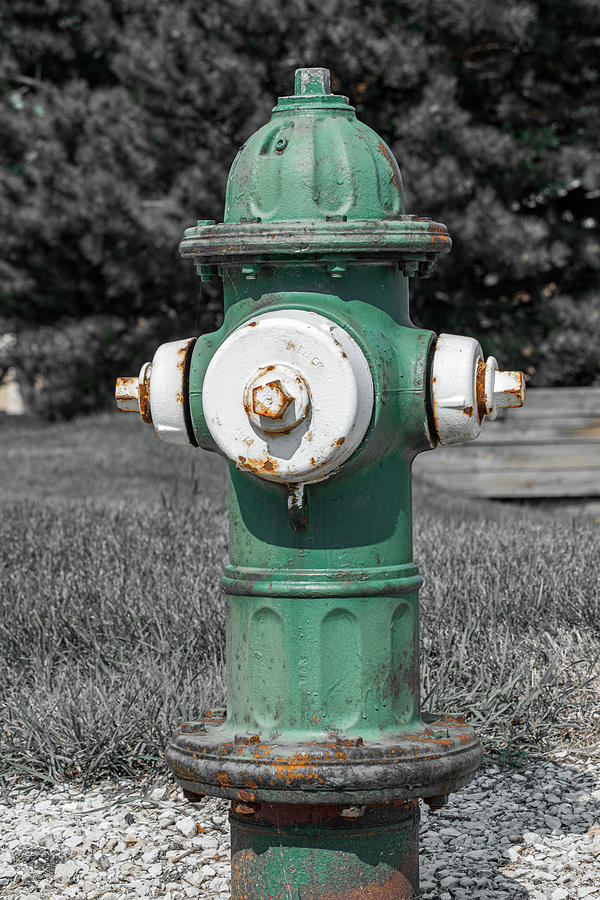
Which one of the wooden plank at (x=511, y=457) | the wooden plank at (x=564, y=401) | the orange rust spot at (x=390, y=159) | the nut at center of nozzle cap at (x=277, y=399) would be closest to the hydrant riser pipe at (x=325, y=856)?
the nut at center of nozzle cap at (x=277, y=399)

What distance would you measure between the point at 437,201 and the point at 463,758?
22.0 ft

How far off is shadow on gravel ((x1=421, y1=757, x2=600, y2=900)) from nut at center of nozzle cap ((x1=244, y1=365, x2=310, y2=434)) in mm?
1183

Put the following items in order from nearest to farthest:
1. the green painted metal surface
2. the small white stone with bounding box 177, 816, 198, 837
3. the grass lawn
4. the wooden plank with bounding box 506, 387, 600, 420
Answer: the green painted metal surface < the small white stone with bounding box 177, 816, 198, 837 < the grass lawn < the wooden plank with bounding box 506, 387, 600, 420

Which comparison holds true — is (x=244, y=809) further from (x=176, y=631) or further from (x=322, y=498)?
(x=176, y=631)

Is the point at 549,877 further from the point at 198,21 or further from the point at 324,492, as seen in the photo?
the point at 198,21

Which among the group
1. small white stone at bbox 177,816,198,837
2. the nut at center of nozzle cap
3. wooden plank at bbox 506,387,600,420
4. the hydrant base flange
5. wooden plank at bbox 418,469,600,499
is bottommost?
small white stone at bbox 177,816,198,837

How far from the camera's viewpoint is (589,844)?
2.79 meters

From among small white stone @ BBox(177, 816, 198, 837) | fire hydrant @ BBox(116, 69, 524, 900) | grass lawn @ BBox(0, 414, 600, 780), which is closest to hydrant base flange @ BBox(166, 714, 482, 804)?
fire hydrant @ BBox(116, 69, 524, 900)

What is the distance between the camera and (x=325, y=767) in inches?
77.4

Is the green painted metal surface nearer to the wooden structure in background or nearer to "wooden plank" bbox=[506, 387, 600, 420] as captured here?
the wooden structure in background

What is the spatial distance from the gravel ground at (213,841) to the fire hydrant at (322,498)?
519mm

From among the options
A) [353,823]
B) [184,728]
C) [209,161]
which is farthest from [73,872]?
[209,161]

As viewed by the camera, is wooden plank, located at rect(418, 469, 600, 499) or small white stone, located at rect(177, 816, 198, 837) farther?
wooden plank, located at rect(418, 469, 600, 499)

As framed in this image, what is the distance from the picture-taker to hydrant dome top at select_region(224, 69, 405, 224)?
6.92ft
